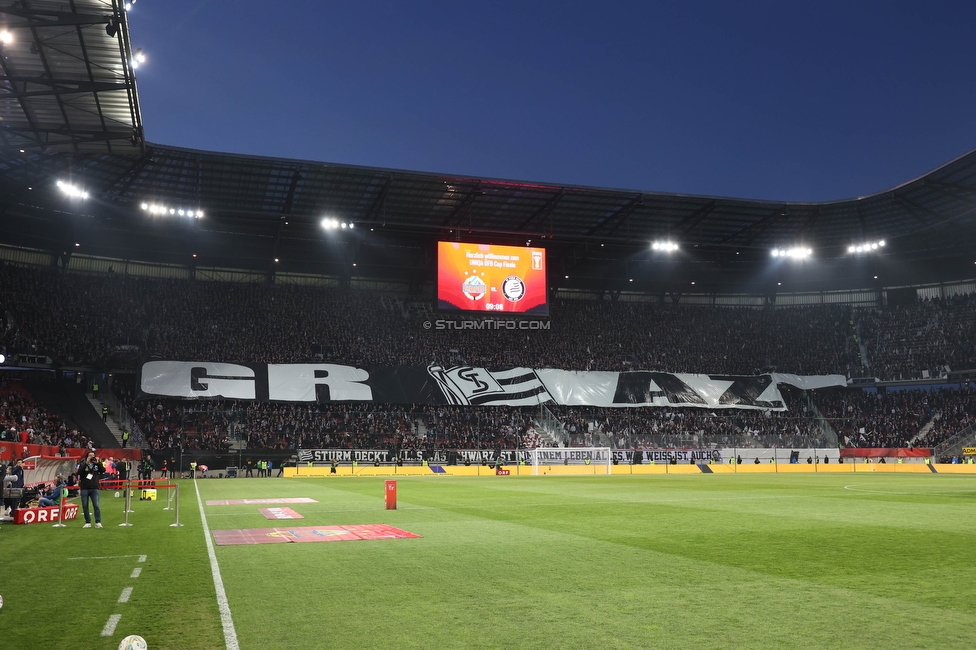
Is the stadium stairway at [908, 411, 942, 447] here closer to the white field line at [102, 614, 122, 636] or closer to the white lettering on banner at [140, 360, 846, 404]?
the white lettering on banner at [140, 360, 846, 404]

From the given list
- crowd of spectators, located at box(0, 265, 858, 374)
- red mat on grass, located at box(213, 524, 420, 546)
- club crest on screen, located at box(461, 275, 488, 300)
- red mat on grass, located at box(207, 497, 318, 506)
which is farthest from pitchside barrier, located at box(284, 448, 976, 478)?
red mat on grass, located at box(213, 524, 420, 546)

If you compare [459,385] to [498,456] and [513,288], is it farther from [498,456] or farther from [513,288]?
[513,288]

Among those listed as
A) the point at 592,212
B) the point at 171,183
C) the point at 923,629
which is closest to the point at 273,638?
the point at 923,629

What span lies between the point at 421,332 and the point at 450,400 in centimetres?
1039

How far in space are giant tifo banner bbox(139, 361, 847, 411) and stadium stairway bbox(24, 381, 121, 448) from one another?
141 inches

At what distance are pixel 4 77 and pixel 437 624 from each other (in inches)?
1187

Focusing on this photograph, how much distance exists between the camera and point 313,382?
56000mm

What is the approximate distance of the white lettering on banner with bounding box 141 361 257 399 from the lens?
51594 millimetres

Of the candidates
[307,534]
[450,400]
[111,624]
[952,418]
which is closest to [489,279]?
[450,400]

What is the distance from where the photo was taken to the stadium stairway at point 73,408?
155 feet

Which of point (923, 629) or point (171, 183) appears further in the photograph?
point (171, 183)

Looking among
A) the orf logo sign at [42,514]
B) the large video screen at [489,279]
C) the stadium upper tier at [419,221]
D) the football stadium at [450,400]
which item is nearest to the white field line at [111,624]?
the football stadium at [450,400]

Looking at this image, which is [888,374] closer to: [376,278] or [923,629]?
[376,278]

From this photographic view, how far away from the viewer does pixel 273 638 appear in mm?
7152
